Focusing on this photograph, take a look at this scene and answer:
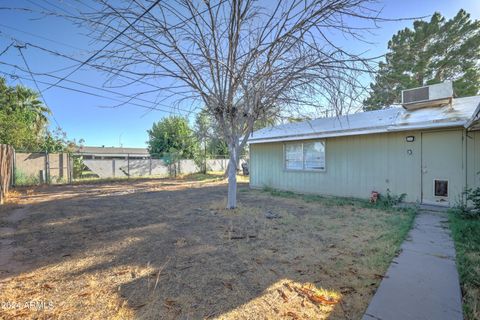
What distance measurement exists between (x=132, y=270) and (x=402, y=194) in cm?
672

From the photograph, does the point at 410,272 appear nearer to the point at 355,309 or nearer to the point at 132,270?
the point at 355,309

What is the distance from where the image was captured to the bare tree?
356 centimetres

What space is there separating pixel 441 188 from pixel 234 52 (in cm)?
602

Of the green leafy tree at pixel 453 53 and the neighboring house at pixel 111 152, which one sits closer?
the green leafy tree at pixel 453 53

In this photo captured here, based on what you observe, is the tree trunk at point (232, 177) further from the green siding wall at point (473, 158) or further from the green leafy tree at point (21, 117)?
the green leafy tree at point (21, 117)

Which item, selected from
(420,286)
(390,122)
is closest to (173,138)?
(390,122)

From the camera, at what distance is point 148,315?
1836 mm

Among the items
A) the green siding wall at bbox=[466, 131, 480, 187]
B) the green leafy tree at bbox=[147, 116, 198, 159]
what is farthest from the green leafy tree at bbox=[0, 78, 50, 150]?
the green siding wall at bbox=[466, 131, 480, 187]

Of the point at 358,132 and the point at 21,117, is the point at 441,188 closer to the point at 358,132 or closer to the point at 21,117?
the point at 358,132

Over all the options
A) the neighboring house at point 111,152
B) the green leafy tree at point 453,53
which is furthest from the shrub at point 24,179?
the neighboring house at point 111,152

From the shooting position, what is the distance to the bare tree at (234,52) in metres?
3.56

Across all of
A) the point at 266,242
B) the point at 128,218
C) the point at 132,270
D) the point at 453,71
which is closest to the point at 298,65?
the point at 266,242

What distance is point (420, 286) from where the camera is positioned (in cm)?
220

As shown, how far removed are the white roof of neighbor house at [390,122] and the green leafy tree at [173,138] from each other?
12705 millimetres
